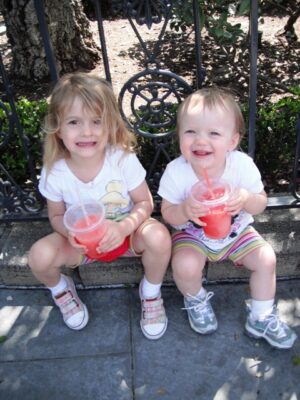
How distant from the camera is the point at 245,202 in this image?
1923mm

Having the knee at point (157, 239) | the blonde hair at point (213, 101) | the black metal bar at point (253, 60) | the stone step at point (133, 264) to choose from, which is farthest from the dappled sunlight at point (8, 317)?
the black metal bar at point (253, 60)

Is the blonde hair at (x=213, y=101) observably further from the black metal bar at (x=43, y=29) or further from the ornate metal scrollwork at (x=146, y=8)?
the black metal bar at (x=43, y=29)

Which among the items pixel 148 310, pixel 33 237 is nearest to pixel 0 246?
pixel 33 237

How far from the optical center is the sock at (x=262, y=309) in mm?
2037

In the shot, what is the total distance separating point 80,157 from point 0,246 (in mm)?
A: 820

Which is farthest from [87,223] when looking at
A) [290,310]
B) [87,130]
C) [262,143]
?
[262,143]

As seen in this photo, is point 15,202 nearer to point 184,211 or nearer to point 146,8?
point 184,211

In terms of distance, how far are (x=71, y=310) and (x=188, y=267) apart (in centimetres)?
66

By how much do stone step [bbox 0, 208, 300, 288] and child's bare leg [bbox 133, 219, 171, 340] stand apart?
0.63 ft

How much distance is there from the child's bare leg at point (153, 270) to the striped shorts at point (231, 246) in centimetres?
11

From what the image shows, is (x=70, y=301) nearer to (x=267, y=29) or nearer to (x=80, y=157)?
(x=80, y=157)

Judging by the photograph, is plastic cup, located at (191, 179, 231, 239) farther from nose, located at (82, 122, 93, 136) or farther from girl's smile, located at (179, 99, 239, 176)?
nose, located at (82, 122, 93, 136)

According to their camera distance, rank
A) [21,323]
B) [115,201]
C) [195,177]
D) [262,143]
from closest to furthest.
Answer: [195,177] < [115,201] < [21,323] < [262,143]

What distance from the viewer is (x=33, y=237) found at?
2.46m
